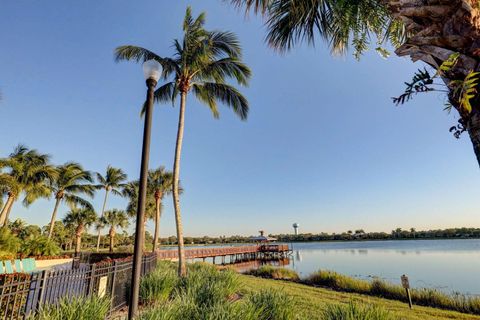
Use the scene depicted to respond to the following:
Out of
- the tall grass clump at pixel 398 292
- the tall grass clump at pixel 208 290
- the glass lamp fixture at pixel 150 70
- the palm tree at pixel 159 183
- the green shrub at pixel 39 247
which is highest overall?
the palm tree at pixel 159 183

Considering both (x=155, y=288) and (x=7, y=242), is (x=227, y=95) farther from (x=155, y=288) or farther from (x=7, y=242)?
(x=7, y=242)

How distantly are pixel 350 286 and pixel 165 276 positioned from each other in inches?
431

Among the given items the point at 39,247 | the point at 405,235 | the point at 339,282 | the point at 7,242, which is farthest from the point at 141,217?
the point at 405,235

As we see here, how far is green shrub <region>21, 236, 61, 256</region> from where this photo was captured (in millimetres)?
21188

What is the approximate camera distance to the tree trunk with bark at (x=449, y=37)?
2518 millimetres

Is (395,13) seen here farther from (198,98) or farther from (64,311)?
(198,98)

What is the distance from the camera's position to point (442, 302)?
11.0 m

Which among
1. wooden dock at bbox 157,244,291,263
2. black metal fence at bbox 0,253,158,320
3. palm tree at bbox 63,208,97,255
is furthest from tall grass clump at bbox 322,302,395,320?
palm tree at bbox 63,208,97,255

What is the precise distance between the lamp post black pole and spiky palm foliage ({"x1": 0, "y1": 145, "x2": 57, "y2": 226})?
77.9ft

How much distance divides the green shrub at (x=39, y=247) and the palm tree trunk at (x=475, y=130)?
27382 millimetres

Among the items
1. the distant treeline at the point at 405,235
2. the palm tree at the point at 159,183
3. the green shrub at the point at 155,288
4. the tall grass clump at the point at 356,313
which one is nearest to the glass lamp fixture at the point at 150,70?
the tall grass clump at the point at 356,313

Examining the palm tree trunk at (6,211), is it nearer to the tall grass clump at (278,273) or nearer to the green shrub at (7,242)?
the green shrub at (7,242)

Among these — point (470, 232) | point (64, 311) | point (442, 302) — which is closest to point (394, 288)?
point (442, 302)

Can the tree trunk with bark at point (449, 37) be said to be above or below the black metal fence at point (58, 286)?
above
